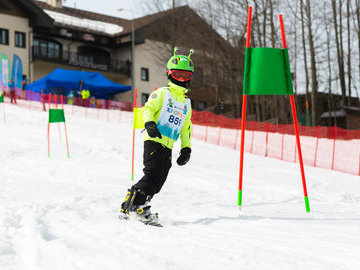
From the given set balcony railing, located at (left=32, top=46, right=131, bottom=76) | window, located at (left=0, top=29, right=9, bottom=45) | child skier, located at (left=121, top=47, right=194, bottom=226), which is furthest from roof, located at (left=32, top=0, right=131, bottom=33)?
child skier, located at (left=121, top=47, right=194, bottom=226)

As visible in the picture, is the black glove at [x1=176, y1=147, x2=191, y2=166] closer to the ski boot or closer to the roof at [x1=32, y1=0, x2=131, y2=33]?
the ski boot

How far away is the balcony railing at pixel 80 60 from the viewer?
34.9m

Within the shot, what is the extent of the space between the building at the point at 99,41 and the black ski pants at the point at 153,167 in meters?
23.5

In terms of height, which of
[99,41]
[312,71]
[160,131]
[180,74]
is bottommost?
[160,131]

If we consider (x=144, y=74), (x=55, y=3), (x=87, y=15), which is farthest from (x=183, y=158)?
(x=87, y=15)

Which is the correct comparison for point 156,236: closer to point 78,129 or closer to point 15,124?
point 78,129

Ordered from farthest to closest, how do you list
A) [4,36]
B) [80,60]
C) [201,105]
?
1. [201,105]
2. [80,60]
3. [4,36]

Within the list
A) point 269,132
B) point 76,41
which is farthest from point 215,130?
point 76,41

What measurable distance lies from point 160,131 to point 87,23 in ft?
123

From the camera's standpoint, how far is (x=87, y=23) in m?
39.4

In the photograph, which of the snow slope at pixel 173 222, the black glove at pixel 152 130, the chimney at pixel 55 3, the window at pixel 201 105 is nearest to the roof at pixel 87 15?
the chimney at pixel 55 3

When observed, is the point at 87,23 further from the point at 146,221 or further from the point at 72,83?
the point at 146,221

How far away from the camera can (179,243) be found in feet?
11.4

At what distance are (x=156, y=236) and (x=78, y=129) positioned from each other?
1377 centimetres
